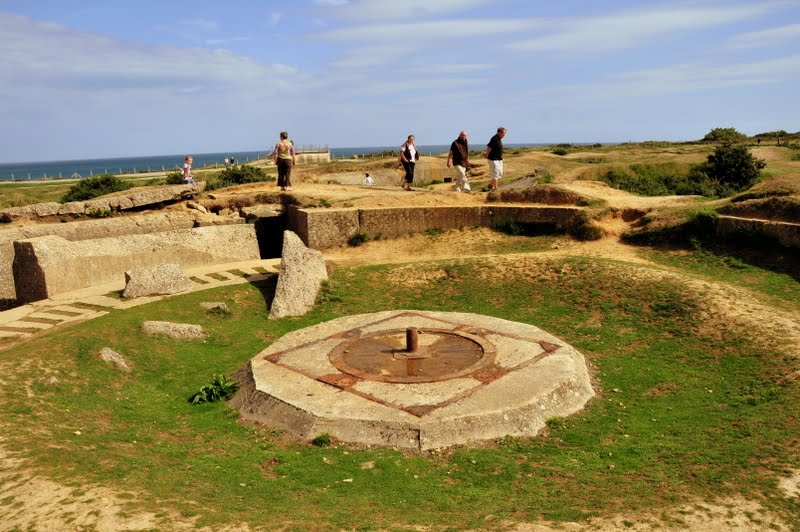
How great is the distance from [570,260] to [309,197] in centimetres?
946

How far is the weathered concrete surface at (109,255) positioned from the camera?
13.8 meters

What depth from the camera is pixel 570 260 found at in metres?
14.7

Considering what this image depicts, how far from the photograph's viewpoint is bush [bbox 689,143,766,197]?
82.4 feet

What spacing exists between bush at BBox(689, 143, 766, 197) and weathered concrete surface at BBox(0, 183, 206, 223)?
65.0 feet

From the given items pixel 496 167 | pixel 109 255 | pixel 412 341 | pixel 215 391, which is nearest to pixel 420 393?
pixel 412 341

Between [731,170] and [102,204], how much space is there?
23846 millimetres

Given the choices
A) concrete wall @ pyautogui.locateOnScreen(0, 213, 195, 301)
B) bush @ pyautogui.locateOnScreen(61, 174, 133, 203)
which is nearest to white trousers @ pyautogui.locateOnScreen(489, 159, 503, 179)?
concrete wall @ pyautogui.locateOnScreen(0, 213, 195, 301)

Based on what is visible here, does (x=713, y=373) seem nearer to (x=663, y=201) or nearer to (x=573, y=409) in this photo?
(x=573, y=409)

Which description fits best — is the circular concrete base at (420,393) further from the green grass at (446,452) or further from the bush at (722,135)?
the bush at (722,135)

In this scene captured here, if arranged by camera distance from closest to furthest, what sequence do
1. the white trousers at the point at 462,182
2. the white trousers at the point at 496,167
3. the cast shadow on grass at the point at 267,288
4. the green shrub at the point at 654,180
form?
1. the cast shadow on grass at the point at 267,288
2. the white trousers at the point at 496,167
3. the white trousers at the point at 462,182
4. the green shrub at the point at 654,180

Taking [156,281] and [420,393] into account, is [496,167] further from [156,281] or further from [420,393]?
[420,393]

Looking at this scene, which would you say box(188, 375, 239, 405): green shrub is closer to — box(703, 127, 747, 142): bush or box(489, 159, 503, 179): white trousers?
box(489, 159, 503, 179): white trousers

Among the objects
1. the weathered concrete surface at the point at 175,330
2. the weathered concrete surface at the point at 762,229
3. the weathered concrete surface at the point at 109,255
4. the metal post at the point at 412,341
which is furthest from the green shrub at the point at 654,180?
the weathered concrete surface at the point at 175,330

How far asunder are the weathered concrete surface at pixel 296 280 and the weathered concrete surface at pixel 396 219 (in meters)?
3.42
